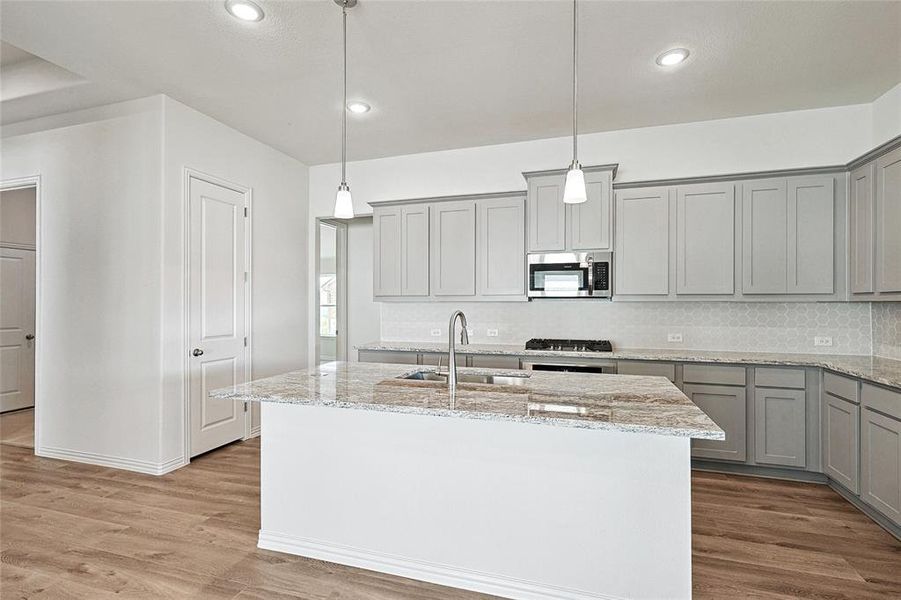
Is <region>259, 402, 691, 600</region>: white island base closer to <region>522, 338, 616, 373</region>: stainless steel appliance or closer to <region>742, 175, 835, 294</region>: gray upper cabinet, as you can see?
<region>522, 338, 616, 373</region>: stainless steel appliance

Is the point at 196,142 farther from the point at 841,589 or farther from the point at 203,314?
the point at 841,589

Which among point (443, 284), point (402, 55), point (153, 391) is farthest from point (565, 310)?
point (153, 391)

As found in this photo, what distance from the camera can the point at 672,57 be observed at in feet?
9.60

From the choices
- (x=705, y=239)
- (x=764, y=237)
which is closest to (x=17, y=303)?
(x=705, y=239)

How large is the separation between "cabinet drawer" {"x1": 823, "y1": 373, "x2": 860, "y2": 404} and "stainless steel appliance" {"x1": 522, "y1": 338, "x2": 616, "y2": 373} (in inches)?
55.3

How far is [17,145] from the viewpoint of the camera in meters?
4.05

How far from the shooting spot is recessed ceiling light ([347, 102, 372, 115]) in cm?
365

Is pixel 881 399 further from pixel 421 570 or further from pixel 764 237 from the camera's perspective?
pixel 421 570

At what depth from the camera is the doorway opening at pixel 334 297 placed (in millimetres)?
5941

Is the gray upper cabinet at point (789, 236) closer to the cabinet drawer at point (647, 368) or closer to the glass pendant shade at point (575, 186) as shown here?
the cabinet drawer at point (647, 368)

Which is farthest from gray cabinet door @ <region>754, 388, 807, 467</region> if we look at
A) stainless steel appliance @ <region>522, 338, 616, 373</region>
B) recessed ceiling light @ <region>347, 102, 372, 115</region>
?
recessed ceiling light @ <region>347, 102, 372, 115</region>

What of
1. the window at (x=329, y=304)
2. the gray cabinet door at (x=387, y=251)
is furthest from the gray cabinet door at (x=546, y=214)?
the window at (x=329, y=304)

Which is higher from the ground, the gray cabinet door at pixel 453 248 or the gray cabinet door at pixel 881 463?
the gray cabinet door at pixel 453 248

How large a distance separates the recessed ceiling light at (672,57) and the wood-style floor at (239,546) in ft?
9.38
